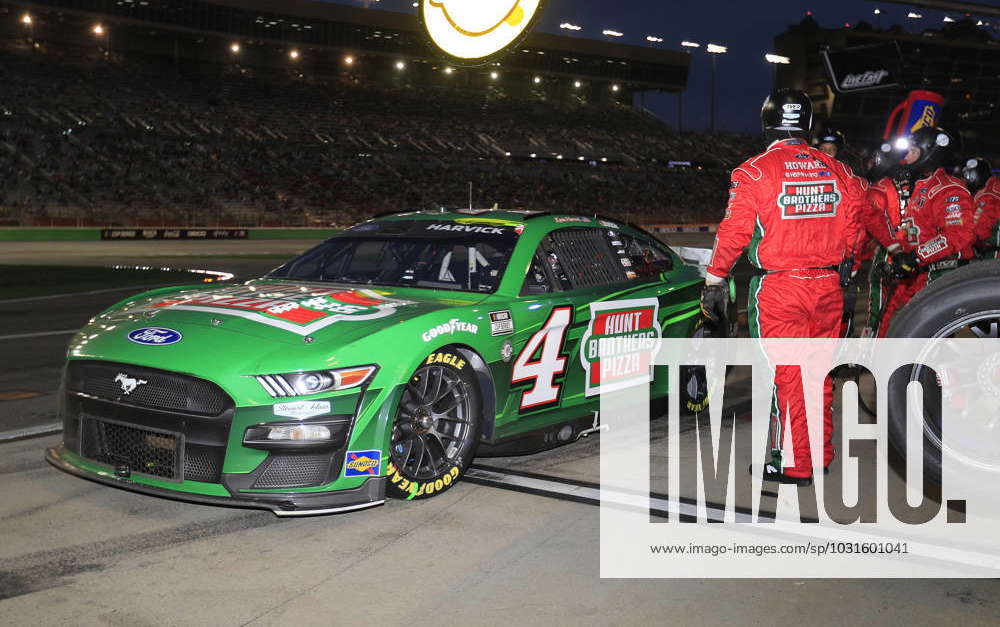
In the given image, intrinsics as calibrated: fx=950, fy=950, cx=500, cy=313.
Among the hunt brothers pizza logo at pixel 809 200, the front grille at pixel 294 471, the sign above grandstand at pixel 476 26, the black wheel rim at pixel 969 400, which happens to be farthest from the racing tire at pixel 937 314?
the sign above grandstand at pixel 476 26

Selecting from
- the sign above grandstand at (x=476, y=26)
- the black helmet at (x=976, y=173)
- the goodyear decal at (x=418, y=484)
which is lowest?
the goodyear decal at (x=418, y=484)

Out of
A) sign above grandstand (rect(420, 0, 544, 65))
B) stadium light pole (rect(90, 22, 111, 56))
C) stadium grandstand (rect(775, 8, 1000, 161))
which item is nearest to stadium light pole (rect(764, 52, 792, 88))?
stadium grandstand (rect(775, 8, 1000, 161))

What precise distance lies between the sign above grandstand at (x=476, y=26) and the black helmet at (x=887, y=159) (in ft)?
14.2

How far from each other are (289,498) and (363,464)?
1.17 ft

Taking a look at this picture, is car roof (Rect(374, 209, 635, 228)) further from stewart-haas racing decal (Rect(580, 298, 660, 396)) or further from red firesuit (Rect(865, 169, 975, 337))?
red firesuit (Rect(865, 169, 975, 337))

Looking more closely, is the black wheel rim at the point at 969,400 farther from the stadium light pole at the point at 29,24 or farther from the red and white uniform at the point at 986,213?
the stadium light pole at the point at 29,24

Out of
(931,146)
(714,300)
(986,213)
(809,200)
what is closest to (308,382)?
(714,300)

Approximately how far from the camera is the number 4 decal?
16.5 ft

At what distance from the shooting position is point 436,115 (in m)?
58.2

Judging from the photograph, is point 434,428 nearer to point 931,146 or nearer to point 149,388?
point 149,388

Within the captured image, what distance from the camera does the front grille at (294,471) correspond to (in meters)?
3.99

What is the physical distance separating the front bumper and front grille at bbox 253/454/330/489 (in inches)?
2.3

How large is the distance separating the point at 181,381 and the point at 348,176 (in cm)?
4294

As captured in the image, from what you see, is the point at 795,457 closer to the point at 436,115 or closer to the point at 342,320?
the point at 342,320
